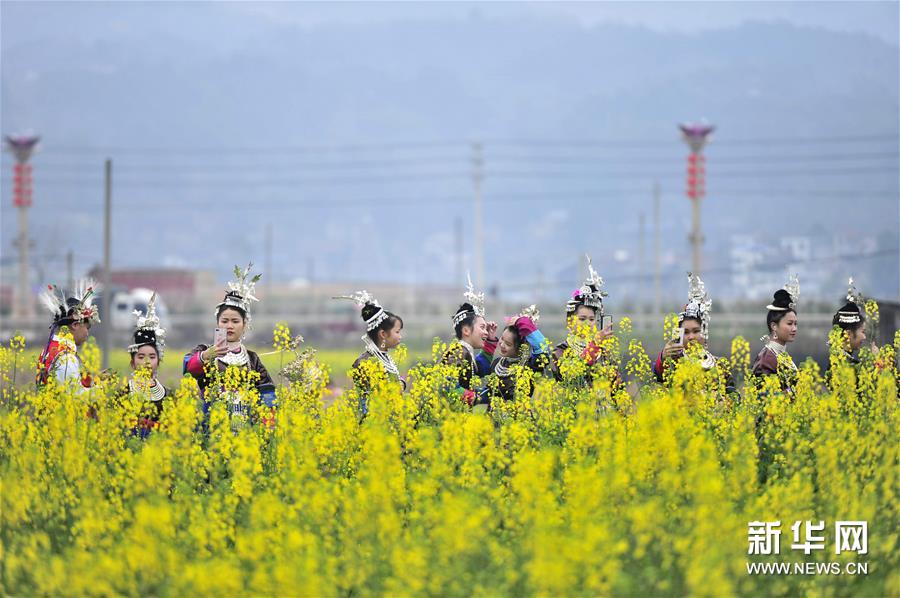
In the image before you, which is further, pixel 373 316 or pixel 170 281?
pixel 170 281

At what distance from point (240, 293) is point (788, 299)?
13.8 feet

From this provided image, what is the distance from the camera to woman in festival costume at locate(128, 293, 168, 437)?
10062 mm

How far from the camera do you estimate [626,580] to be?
20.9ft

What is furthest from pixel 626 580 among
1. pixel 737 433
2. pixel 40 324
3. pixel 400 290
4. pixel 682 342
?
pixel 400 290

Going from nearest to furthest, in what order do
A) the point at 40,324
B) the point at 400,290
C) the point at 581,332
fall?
the point at 581,332, the point at 40,324, the point at 400,290

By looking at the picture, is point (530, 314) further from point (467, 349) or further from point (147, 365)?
point (147, 365)

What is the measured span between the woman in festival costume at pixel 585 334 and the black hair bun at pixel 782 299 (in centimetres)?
129

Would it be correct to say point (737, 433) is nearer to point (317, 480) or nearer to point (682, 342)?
point (682, 342)

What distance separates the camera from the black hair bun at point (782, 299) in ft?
35.1

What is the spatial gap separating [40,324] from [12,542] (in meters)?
48.4

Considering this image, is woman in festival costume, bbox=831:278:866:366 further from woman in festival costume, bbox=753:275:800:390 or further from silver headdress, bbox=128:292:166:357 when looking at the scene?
silver headdress, bbox=128:292:166:357

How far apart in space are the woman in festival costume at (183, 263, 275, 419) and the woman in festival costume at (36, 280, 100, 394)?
0.82 m

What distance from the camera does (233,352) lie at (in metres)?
10.4

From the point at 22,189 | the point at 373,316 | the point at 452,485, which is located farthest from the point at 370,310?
the point at 22,189
